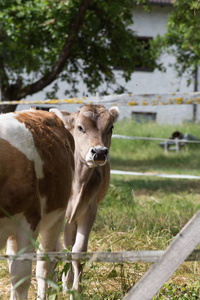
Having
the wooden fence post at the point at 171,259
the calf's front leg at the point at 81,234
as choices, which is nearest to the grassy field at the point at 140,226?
the calf's front leg at the point at 81,234

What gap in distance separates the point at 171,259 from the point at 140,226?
11.6ft

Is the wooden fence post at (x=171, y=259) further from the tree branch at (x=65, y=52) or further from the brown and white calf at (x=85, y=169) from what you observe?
the tree branch at (x=65, y=52)

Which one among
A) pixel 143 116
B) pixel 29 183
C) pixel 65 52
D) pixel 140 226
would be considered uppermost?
pixel 65 52

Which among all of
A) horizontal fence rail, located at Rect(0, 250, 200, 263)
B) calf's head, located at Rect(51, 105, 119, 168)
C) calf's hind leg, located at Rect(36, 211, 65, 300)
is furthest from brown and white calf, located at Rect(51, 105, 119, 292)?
horizontal fence rail, located at Rect(0, 250, 200, 263)

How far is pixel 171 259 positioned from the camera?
93.9 inches

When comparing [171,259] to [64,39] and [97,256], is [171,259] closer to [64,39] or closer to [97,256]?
[97,256]

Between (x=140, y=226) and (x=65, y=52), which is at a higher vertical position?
(x=65, y=52)

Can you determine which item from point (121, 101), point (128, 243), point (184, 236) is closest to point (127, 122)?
point (128, 243)

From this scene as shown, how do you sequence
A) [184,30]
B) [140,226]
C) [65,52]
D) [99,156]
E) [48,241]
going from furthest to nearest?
[184,30], [65,52], [140,226], [99,156], [48,241]

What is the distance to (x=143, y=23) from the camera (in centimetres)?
2338

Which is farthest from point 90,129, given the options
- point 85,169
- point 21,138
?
point 21,138

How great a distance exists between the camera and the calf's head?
493cm

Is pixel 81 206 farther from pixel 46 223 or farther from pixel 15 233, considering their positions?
pixel 15 233

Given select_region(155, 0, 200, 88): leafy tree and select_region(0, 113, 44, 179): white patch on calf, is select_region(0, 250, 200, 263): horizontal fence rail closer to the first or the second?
select_region(0, 113, 44, 179): white patch on calf
